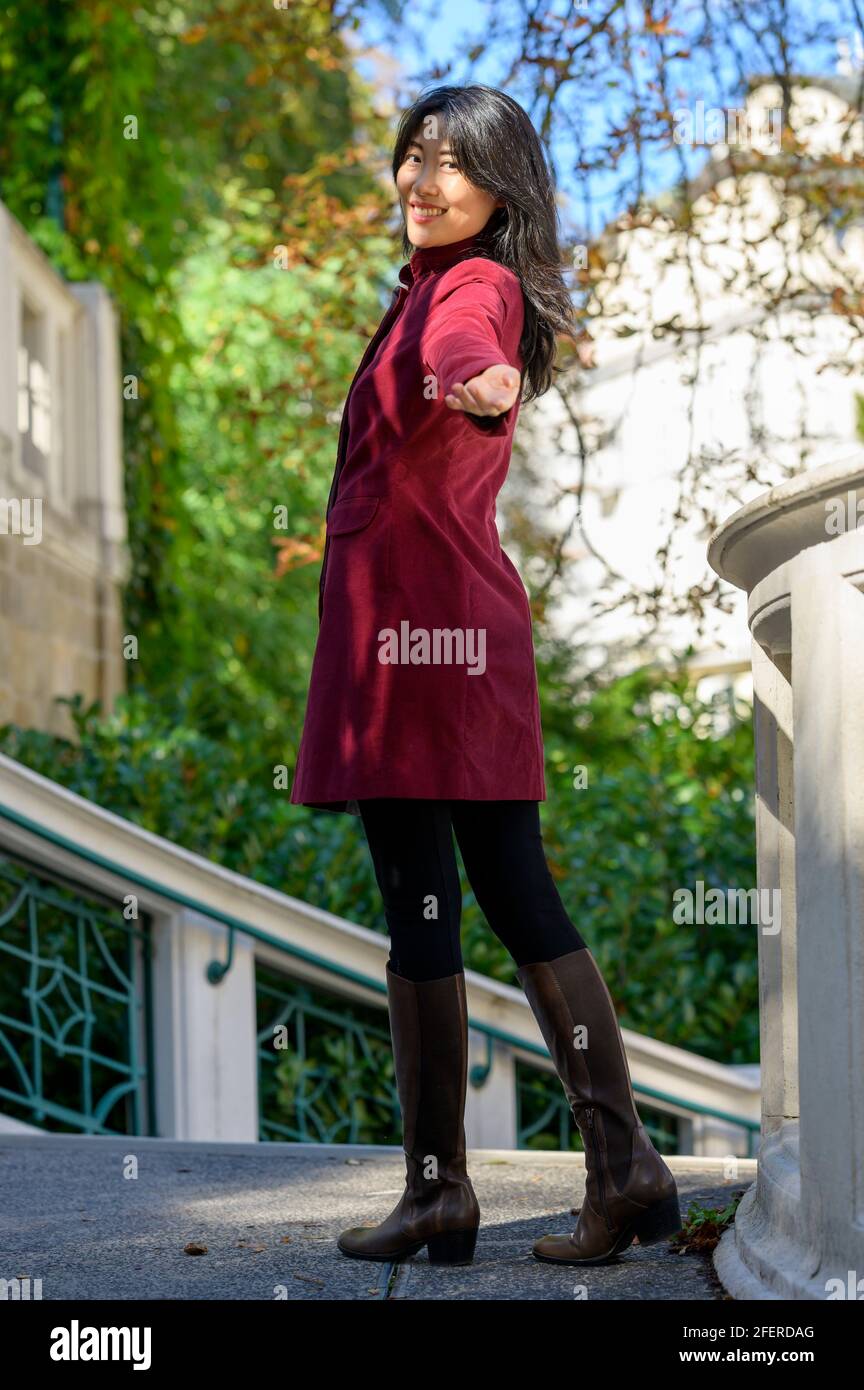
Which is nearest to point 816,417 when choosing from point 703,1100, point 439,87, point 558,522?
point 558,522

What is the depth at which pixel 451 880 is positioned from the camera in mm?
2414

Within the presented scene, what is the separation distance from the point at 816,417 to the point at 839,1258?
→ 17.8m

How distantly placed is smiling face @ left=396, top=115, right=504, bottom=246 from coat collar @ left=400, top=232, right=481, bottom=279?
1cm

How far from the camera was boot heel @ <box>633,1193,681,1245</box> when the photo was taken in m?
2.33

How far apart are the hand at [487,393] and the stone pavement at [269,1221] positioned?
120 centimetres

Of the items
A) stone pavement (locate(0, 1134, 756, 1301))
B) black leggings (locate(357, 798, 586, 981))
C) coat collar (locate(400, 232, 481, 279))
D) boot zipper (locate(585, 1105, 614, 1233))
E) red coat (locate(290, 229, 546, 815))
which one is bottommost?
stone pavement (locate(0, 1134, 756, 1301))

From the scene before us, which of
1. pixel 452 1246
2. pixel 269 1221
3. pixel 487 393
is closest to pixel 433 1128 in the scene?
pixel 452 1246

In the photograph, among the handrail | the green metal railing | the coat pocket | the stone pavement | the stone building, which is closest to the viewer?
the stone pavement

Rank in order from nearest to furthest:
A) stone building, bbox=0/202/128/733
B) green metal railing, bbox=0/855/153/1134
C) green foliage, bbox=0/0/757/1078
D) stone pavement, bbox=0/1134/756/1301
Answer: stone pavement, bbox=0/1134/756/1301 → green metal railing, bbox=0/855/153/1134 → green foliage, bbox=0/0/757/1078 → stone building, bbox=0/202/128/733

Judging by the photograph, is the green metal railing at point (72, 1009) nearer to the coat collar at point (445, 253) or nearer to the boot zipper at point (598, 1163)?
the boot zipper at point (598, 1163)

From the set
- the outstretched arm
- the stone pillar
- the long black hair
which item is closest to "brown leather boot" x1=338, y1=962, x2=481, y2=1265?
the stone pillar

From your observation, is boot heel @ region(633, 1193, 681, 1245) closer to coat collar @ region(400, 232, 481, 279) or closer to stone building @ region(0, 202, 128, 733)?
coat collar @ region(400, 232, 481, 279)

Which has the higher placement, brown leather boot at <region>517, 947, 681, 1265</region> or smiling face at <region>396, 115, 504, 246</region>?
smiling face at <region>396, 115, 504, 246</region>

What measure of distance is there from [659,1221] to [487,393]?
126 cm
